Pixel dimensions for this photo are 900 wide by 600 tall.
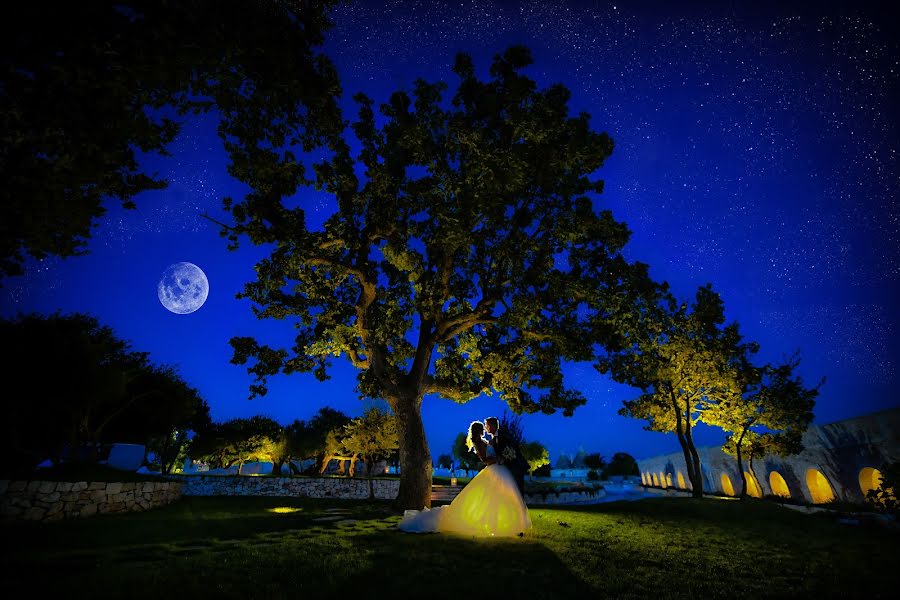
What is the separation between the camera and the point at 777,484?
1276 inches

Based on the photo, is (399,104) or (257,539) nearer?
(257,539)

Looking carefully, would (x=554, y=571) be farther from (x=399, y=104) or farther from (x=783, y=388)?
(x=783, y=388)

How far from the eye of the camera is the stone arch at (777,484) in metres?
31.9

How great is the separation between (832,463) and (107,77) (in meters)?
39.5

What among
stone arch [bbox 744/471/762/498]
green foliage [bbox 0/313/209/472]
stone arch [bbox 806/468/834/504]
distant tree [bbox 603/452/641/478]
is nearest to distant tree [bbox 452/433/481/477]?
distant tree [bbox 603/452/641/478]

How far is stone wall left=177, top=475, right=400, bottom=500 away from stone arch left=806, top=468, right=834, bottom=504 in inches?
1218

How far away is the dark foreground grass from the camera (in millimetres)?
4789

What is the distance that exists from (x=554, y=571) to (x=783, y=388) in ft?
87.0

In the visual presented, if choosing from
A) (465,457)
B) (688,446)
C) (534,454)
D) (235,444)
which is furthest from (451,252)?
(465,457)

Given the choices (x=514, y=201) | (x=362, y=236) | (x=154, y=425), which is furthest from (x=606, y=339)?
(x=154, y=425)

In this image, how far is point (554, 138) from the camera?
45.1ft

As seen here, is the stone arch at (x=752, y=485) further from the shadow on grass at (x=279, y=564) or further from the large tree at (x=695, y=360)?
the shadow on grass at (x=279, y=564)

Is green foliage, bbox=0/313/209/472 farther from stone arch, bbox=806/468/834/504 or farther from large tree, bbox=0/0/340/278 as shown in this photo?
stone arch, bbox=806/468/834/504

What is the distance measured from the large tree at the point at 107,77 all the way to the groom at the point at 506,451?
888cm
